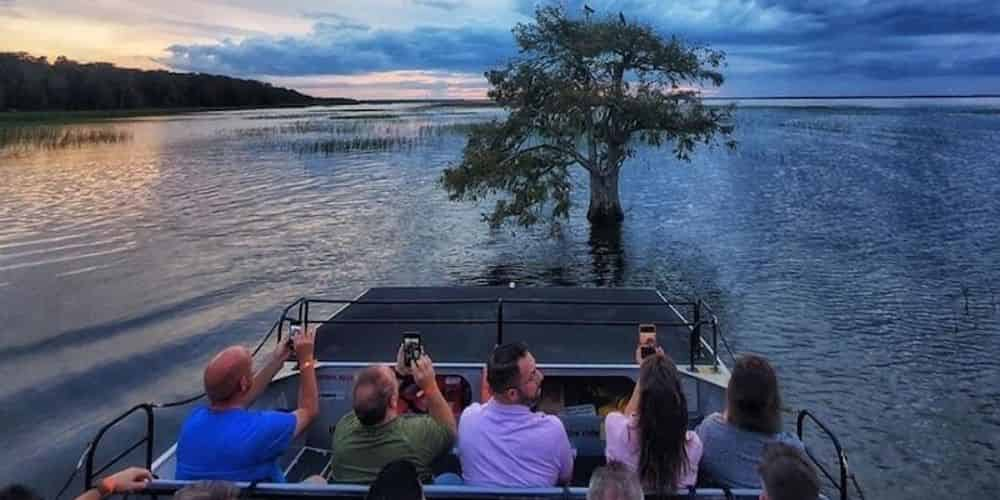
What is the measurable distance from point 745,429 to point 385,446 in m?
2.45

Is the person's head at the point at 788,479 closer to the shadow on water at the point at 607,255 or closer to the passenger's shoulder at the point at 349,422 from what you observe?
the passenger's shoulder at the point at 349,422

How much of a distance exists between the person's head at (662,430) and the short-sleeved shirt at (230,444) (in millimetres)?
2474

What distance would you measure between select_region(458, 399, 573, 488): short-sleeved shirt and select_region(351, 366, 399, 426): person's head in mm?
681

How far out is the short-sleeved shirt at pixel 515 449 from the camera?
5.54 m

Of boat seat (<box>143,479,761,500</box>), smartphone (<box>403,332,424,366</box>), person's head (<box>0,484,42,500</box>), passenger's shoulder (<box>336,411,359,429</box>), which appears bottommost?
boat seat (<box>143,479,761,500</box>)

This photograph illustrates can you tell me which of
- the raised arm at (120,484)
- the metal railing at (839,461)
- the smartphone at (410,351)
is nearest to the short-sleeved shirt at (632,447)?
the metal railing at (839,461)

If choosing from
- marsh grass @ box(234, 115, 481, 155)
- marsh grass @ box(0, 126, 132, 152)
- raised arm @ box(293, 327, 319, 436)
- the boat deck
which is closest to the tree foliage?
the boat deck

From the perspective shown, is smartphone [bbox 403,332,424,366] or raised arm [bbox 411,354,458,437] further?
smartphone [bbox 403,332,424,366]

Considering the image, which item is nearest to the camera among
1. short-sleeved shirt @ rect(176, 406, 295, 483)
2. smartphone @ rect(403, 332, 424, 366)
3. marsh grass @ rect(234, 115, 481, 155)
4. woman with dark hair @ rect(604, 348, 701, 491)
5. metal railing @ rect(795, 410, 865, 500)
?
metal railing @ rect(795, 410, 865, 500)

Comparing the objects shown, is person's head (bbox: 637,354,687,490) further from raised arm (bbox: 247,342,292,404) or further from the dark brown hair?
raised arm (bbox: 247,342,292,404)

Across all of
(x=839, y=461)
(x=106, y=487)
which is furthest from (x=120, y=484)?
(x=839, y=461)

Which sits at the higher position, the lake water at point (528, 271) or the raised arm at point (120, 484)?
the raised arm at point (120, 484)

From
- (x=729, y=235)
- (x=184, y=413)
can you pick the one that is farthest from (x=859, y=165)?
(x=184, y=413)

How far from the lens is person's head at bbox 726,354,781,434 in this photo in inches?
207
